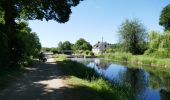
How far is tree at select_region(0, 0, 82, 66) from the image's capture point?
31.2m

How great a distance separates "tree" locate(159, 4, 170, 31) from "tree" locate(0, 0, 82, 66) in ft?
270

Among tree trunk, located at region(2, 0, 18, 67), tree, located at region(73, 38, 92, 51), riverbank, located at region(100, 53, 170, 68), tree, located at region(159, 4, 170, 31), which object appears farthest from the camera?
tree, located at region(73, 38, 92, 51)

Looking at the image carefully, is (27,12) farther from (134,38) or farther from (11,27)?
(134,38)

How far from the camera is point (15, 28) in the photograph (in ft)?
111

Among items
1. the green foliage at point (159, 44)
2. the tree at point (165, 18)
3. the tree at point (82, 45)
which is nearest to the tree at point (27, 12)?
the green foliage at point (159, 44)

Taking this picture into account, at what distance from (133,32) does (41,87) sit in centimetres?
7441

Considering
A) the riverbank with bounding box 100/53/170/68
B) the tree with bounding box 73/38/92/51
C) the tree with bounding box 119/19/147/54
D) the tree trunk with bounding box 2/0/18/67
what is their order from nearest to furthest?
1. the tree trunk with bounding box 2/0/18/67
2. the riverbank with bounding box 100/53/170/68
3. the tree with bounding box 119/19/147/54
4. the tree with bounding box 73/38/92/51

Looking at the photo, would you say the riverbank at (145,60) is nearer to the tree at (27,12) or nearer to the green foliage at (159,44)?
the green foliage at (159,44)

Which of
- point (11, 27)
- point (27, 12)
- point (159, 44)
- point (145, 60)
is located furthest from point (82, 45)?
point (11, 27)

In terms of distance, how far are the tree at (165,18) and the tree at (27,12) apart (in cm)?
8225

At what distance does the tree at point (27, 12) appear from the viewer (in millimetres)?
31234

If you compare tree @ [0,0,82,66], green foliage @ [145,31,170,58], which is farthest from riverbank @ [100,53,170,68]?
tree @ [0,0,82,66]

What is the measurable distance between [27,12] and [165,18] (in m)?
84.4

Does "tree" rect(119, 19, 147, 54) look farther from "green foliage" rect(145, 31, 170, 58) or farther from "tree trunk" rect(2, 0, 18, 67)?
"tree trunk" rect(2, 0, 18, 67)
